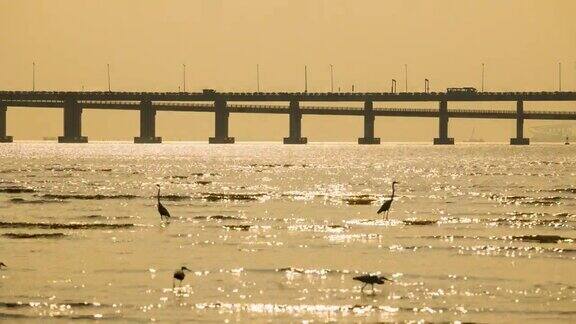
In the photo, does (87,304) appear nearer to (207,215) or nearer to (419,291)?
(419,291)

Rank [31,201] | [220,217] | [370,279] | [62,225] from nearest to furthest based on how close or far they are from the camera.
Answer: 1. [370,279]
2. [62,225]
3. [220,217]
4. [31,201]

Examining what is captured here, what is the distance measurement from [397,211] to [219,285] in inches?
952

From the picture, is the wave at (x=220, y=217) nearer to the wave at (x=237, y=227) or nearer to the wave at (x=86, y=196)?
the wave at (x=237, y=227)

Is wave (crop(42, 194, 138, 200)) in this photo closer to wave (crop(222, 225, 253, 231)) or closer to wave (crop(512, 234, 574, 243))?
wave (crop(222, 225, 253, 231))

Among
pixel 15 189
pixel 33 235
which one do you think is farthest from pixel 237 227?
pixel 15 189

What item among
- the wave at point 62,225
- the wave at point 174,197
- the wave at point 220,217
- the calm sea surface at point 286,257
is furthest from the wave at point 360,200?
the wave at point 62,225

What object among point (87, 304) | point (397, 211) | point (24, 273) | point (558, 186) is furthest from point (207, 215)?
point (558, 186)

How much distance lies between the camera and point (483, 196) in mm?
65562

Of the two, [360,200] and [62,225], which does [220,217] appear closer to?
[62,225]

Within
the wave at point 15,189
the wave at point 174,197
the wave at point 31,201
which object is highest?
the wave at point 15,189

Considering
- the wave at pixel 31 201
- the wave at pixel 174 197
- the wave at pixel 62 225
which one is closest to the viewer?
the wave at pixel 62 225

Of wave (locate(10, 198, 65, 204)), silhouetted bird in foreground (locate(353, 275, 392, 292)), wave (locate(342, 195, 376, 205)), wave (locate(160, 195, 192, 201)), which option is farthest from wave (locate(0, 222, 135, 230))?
wave (locate(160, 195, 192, 201))

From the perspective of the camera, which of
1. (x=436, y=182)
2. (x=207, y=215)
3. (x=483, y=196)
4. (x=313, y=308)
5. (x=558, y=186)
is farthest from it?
(x=436, y=182)

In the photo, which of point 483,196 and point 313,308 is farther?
point 483,196
